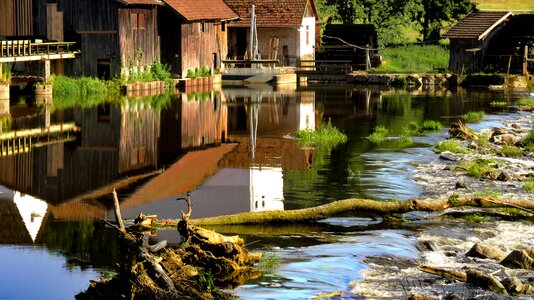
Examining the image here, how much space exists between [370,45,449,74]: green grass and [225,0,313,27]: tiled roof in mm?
6079

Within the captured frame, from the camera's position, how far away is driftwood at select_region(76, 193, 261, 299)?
16156 mm

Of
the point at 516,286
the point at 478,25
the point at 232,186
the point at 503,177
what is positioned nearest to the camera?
the point at 516,286

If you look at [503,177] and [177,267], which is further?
[503,177]

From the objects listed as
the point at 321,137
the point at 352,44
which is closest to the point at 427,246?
the point at 321,137

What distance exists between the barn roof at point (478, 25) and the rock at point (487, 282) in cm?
5291

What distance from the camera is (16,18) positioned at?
2095 inches

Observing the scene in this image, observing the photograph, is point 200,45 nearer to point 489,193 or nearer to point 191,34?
point 191,34

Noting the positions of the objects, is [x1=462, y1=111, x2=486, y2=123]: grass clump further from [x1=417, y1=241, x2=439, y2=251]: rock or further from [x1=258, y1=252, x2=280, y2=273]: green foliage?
[x1=258, y1=252, x2=280, y2=273]: green foliage

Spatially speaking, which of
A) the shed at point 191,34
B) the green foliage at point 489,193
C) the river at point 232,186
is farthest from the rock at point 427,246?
the shed at point 191,34

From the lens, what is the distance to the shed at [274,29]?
7144cm

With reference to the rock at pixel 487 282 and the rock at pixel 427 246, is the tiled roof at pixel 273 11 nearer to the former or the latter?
the rock at pixel 427 246

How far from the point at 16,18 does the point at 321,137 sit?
22.0 m

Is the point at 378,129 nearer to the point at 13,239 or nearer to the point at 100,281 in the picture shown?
the point at 13,239

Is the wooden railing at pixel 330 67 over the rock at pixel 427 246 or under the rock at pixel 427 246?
over
